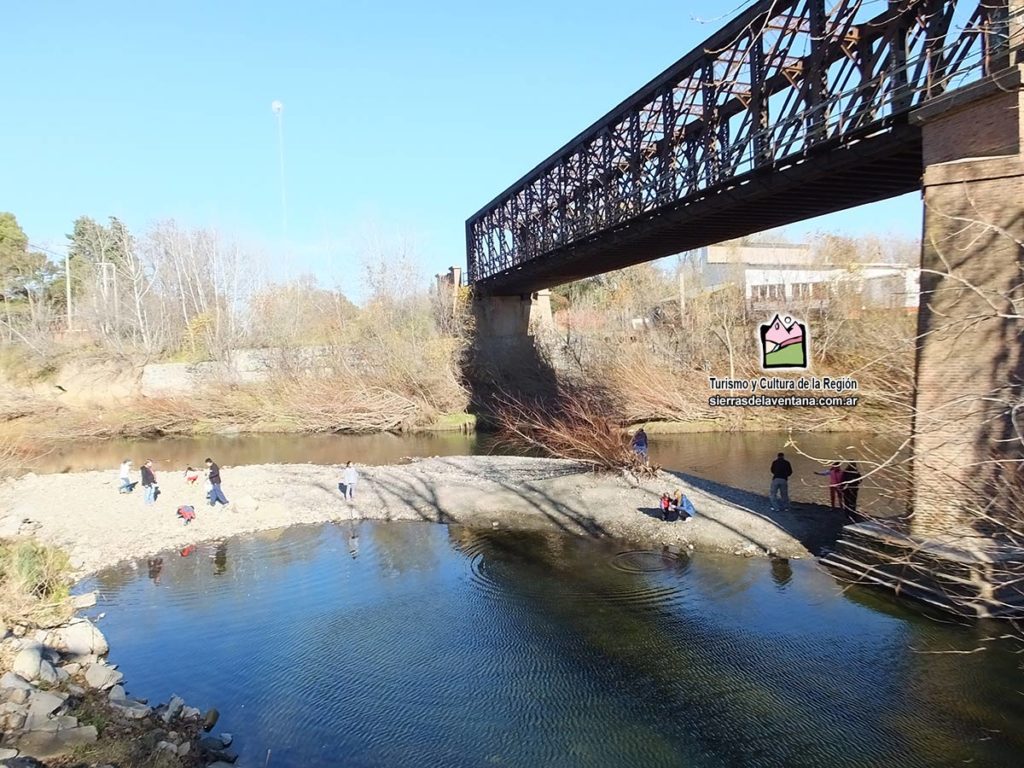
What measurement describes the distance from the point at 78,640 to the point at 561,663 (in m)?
7.47

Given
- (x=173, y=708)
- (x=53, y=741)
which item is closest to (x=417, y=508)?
(x=173, y=708)

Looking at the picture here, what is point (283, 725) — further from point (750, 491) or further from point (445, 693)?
point (750, 491)

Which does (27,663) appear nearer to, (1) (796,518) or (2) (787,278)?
(1) (796,518)

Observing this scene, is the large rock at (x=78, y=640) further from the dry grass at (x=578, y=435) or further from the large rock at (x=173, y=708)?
the dry grass at (x=578, y=435)

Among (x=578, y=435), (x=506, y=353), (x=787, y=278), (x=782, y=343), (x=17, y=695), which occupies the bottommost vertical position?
(x=17, y=695)

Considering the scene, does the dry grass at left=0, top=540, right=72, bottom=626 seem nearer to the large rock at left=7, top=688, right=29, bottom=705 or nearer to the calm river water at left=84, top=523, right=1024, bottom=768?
the calm river water at left=84, top=523, right=1024, bottom=768

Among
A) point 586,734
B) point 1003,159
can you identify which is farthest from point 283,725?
point 1003,159

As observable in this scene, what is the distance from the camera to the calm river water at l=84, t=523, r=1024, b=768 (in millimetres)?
8625

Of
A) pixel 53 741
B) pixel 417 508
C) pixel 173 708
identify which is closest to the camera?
pixel 53 741

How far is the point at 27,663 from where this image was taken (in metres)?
8.94

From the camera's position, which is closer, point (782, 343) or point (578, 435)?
point (578, 435)

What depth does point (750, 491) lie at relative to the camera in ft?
67.1

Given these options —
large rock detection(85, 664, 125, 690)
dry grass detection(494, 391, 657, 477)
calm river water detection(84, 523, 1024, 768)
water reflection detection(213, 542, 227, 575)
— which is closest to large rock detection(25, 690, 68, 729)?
large rock detection(85, 664, 125, 690)

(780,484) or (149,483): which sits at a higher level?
(149,483)
